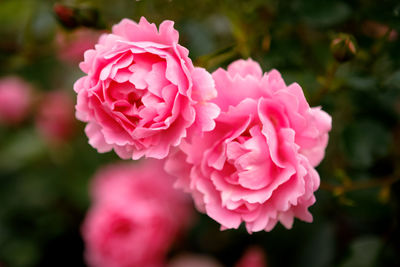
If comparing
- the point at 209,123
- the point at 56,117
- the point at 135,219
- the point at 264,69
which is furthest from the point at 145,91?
the point at 56,117

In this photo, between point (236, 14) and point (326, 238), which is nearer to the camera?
point (236, 14)

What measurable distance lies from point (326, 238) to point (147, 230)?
458 mm

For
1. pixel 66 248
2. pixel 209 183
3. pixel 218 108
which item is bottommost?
pixel 66 248

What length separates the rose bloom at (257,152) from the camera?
535 mm

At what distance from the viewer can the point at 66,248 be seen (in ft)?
4.50

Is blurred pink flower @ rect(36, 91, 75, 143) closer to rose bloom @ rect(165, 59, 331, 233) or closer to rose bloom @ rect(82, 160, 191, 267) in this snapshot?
rose bloom @ rect(82, 160, 191, 267)

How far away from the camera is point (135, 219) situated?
1.15 m

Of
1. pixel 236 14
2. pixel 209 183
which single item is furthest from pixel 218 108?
pixel 236 14

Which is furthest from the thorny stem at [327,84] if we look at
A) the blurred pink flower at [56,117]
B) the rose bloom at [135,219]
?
the blurred pink flower at [56,117]

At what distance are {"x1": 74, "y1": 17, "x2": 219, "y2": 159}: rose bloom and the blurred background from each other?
0.14 meters

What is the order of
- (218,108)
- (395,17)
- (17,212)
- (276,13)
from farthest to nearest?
1. (17,212)
2. (276,13)
3. (395,17)
4. (218,108)

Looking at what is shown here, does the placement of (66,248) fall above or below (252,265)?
below

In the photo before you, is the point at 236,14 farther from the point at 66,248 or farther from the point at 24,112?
the point at 24,112

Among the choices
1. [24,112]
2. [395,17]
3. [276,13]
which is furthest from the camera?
[24,112]
